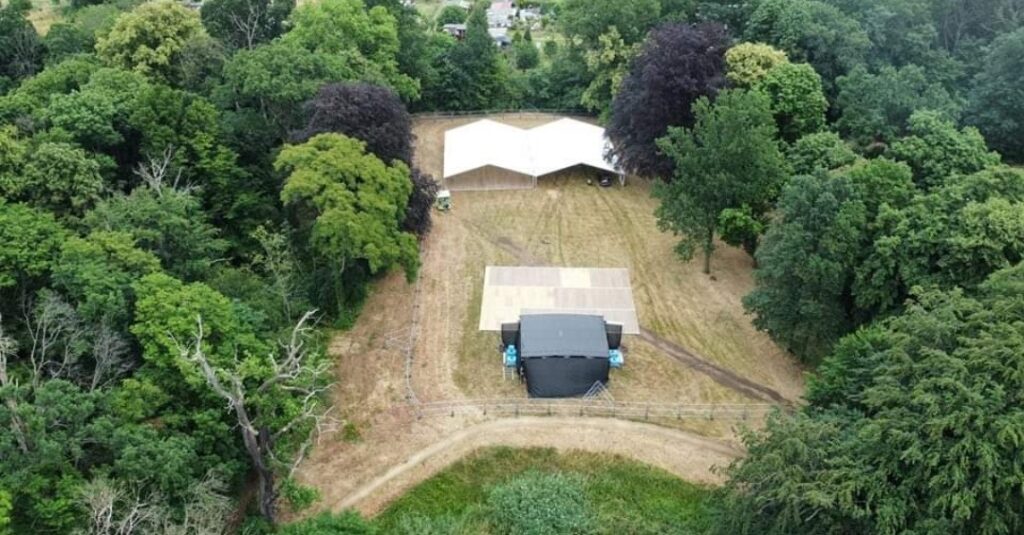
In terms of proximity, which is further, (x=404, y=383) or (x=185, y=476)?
(x=404, y=383)

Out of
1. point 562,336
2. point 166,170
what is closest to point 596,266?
point 562,336

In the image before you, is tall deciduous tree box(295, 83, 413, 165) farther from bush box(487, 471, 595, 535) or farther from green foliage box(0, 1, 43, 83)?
green foliage box(0, 1, 43, 83)

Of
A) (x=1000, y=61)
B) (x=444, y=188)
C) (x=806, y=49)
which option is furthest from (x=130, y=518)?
(x=1000, y=61)

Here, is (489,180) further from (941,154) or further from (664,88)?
(941,154)

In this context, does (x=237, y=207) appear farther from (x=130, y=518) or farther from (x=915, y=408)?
(x=915, y=408)

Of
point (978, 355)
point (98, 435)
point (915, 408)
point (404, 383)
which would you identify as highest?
point (978, 355)

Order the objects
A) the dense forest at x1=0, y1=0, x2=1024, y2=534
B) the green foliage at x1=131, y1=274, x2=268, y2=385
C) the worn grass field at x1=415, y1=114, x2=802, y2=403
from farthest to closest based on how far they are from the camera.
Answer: the worn grass field at x1=415, y1=114, x2=802, y2=403
the green foliage at x1=131, y1=274, x2=268, y2=385
the dense forest at x1=0, y1=0, x2=1024, y2=534

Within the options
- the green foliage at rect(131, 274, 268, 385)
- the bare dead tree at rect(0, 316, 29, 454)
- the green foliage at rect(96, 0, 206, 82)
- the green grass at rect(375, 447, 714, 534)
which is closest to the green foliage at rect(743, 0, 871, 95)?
the green grass at rect(375, 447, 714, 534)

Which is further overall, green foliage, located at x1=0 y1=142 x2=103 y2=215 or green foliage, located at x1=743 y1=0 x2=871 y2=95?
green foliage, located at x1=743 y1=0 x2=871 y2=95

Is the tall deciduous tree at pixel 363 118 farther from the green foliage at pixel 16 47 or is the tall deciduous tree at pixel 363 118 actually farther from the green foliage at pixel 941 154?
the green foliage at pixel 16 47
